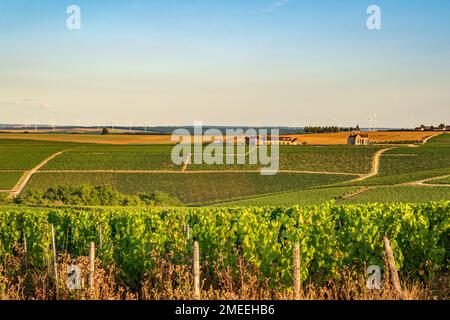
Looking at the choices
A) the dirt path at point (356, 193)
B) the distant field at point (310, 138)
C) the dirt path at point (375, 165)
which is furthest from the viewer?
the distant field at point (310, 138)

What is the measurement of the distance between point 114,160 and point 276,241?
63.9 m

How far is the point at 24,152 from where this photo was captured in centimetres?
8562

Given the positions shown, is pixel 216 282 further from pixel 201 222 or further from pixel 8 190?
pixel 8 190

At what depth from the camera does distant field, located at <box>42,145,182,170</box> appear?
2913 inches

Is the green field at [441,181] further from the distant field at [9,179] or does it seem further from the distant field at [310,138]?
the distant field at [310,138]

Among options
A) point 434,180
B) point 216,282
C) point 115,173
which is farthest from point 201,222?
point 115,173

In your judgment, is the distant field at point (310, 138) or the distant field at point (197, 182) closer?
the distant field at point (197, 182)

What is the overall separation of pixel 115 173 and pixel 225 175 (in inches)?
496

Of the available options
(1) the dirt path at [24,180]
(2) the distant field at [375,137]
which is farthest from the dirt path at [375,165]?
(1) the dirt path at [24,180]

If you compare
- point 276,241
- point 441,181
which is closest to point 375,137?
point 441,181

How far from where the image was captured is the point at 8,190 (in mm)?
61312

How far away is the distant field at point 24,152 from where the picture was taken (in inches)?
2990

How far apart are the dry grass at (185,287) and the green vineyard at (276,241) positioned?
0.25 meters
